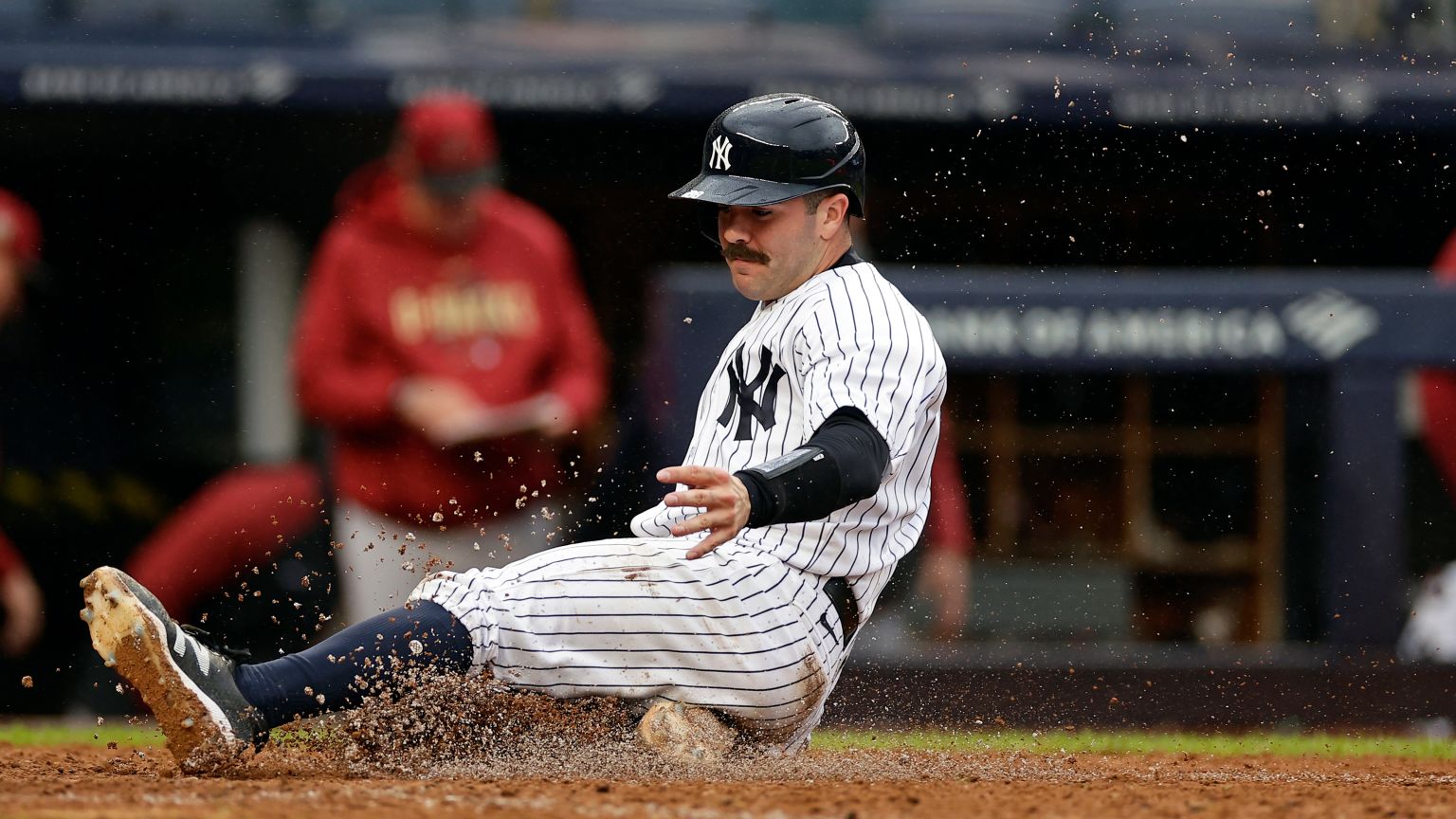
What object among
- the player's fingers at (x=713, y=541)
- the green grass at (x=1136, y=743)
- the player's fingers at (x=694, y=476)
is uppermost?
the player's fingers at (x=694, y=476)

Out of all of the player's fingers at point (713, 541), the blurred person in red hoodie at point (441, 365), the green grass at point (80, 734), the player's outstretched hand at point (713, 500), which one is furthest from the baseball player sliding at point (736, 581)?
the blurred person in red hoodie at point (441, 365)

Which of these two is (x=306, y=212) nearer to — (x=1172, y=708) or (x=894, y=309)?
(x=1172, y=708)

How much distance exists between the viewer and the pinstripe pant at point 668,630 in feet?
11.1

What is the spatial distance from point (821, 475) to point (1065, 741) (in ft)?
7.83

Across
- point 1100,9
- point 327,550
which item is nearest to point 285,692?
point 327,550

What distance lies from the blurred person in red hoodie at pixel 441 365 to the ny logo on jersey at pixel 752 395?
260cm

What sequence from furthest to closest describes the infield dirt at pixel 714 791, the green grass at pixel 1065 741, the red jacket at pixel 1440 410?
the red jacket at pixel 1440 410 → the green grass at pixel 1065 741 → the infield dirt at pixel 714 791

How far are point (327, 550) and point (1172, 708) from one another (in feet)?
10.3

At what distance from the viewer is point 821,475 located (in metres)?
3.05

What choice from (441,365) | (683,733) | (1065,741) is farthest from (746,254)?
(441,365)

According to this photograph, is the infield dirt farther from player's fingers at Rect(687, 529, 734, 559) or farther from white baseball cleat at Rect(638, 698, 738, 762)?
player's fingers at Rect(687, 529, 734, 559)

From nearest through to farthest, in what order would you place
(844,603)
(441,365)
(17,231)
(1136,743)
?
(844,603)
(1136,743)
(441,365)
(17,231)

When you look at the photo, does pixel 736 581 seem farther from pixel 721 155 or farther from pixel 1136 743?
pixel 1136 743

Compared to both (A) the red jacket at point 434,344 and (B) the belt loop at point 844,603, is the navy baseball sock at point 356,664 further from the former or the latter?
(A) the red jacket at point 434,344
